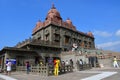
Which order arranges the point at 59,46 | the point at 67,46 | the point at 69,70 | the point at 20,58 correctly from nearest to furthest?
the point at 69,70 → the point at 20,58 → the point at 59,46 → the point at 67,46

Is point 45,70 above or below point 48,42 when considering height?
below

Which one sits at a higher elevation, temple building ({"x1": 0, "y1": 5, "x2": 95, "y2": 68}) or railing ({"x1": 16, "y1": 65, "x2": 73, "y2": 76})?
temple building ({"x1": 0, "y1": 5, "x2": 95, "y2": 68})

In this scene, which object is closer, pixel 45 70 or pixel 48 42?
pixel 45 70

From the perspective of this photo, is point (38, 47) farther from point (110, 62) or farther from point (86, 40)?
point (86, 40)

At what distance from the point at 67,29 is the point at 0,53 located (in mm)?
21276

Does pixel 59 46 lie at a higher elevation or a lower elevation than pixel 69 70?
higher

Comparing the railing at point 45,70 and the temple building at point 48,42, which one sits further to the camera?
the temple building at point 48,42

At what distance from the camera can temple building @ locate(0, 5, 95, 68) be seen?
32.8 metres

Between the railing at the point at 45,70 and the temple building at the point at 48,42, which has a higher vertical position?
the temple building at the point at 48,42

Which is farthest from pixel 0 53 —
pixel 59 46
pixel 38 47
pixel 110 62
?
pixel 110 62

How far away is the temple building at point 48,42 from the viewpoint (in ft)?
108

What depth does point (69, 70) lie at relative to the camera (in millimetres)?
21516

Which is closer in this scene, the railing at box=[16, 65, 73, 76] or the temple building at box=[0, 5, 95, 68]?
the railing at box=[16, 65, 73, 76]

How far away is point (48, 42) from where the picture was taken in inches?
1606
